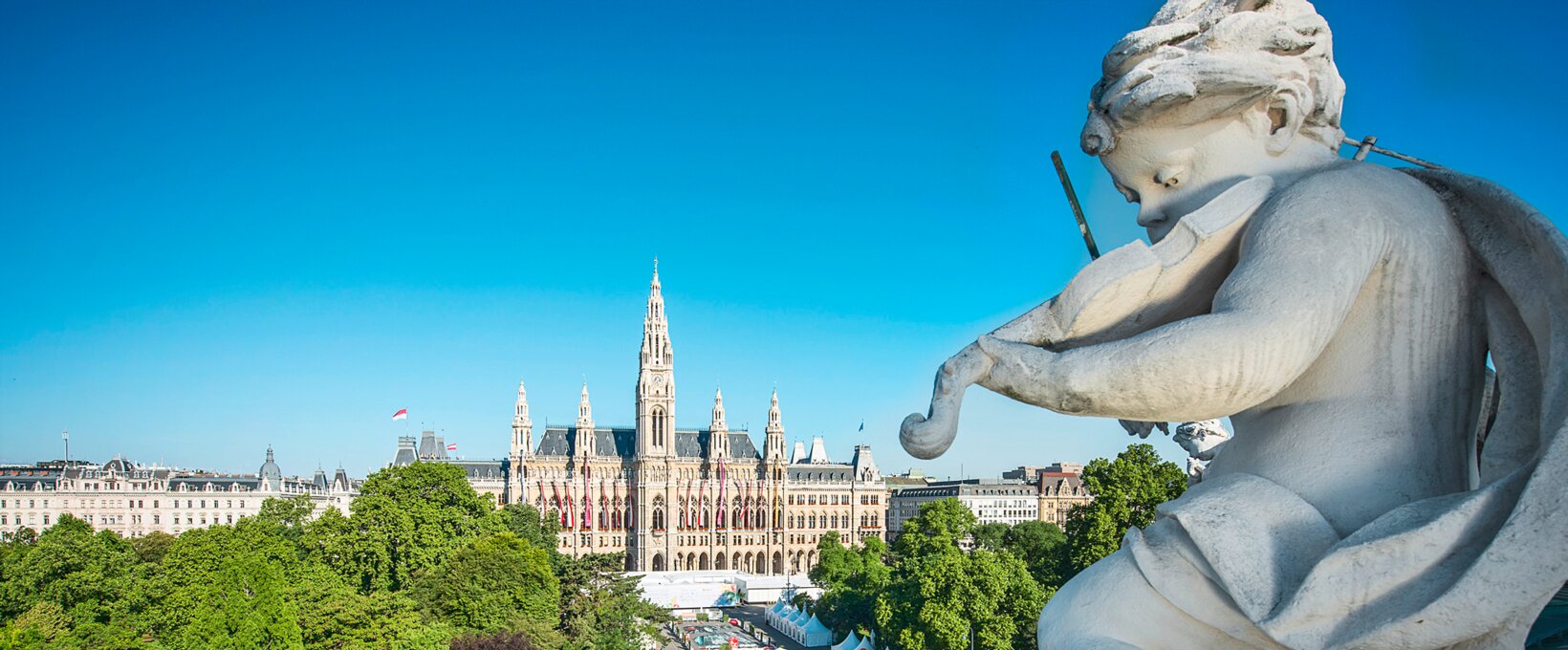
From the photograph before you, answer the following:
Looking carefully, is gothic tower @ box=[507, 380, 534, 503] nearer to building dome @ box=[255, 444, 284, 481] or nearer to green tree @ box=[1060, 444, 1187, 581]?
building dome @ box=[255, 444, 284, 481]

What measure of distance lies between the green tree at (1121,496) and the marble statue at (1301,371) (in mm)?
27959

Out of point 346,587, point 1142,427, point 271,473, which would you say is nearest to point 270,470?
point 271,473

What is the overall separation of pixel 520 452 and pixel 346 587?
65.7m

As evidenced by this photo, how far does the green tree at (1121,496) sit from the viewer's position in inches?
1215

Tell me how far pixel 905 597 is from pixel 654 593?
38.7m

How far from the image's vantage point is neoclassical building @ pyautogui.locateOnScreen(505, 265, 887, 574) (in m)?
102

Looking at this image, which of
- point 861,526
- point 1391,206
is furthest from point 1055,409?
point 861,526

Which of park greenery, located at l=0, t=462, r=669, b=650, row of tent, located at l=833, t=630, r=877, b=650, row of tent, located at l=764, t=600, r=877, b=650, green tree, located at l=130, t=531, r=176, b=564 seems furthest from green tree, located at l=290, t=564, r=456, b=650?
green tree, located at l=130, t=531, r=176, b=564

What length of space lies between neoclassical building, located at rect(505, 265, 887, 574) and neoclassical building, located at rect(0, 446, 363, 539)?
22.5m

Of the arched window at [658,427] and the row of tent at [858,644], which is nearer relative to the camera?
the row of tent at [858,644]

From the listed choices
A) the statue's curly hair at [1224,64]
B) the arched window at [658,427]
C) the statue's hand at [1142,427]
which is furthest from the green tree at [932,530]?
the statue's curly hair at [1224,64]

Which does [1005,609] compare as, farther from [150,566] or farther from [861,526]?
[861,526]

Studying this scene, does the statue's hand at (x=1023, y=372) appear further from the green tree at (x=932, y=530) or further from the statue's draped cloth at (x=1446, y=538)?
the green tree at (x=932, y=530)

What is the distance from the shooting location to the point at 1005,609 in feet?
113
